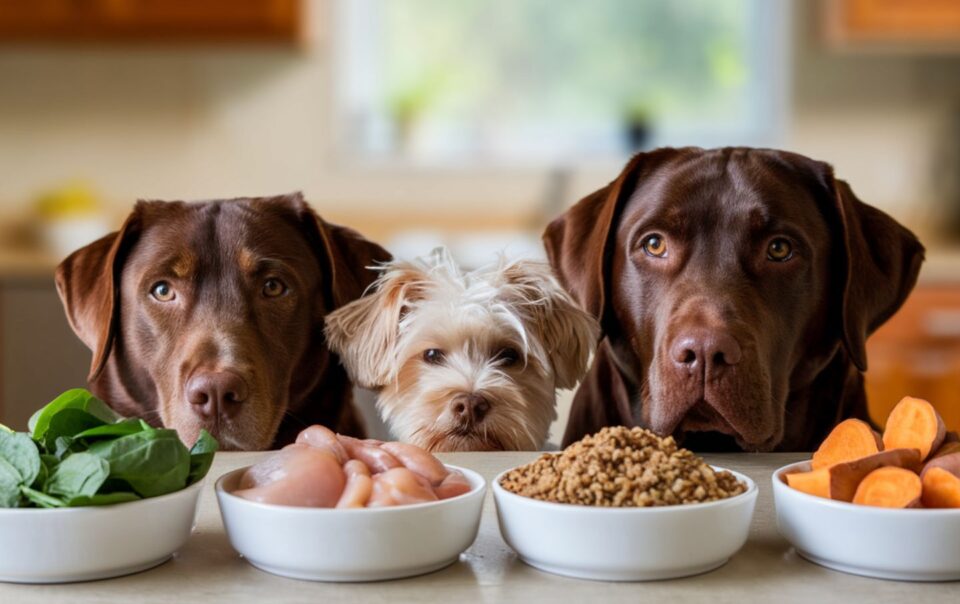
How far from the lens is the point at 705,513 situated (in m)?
0.95

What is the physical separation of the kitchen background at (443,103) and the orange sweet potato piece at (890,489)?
305 centimetres

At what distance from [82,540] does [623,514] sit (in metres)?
0.43

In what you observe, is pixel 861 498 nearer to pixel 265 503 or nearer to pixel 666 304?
pixel 666 304

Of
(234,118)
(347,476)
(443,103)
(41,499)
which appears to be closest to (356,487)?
(347,476)

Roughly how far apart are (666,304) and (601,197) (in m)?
0.20

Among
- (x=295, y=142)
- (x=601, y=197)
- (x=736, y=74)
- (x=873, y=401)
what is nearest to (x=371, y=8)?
(x=295, y=142)

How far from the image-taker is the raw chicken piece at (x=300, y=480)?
3.18ft

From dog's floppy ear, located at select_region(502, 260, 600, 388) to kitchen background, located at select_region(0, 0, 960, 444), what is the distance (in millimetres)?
2650

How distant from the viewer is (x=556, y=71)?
15.8 feet

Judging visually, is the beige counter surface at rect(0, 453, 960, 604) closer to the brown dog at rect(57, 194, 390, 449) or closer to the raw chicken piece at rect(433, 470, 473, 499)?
the raw chicken piece at rect(433, 470, 473, 499)

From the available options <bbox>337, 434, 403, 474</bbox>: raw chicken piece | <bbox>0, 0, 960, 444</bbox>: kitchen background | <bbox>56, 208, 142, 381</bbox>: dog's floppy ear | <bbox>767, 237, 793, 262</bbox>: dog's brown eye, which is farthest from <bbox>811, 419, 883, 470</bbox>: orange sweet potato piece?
<bbox>0, 0, 960, 444</bbox>: kitchen background

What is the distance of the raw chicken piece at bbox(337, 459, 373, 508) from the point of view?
37.8 inches

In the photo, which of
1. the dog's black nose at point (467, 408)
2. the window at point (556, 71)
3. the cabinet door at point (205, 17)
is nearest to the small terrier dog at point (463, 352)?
the dog's black nose at point (467, 408)

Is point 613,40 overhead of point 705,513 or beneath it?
overhead
